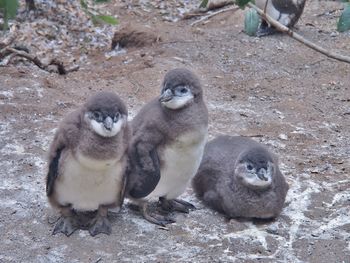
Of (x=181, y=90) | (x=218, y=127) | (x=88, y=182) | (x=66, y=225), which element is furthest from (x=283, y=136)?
(x=88, y=182)

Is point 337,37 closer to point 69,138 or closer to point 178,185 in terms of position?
point 178,185

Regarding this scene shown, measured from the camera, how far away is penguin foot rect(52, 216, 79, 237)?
4408 mm

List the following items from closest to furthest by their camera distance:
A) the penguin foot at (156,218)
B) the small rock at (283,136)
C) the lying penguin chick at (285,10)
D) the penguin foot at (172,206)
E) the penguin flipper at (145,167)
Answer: the penguin flipper at (145,167)
the penguin foot at (156,218)
the penguin foot at (172,206)
the small rock at (283,136)
the lying penguin chick at (285,10)

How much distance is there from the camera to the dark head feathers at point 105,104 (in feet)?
13.1

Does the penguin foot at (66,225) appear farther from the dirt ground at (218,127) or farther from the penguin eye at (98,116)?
the penguin eye at (98,116)

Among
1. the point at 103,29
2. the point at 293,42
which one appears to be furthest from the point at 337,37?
the point at 103,29

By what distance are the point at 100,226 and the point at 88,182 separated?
1.37ft

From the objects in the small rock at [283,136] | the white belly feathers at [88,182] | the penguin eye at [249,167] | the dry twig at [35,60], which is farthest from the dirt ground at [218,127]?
the penguin eye at [249,167]

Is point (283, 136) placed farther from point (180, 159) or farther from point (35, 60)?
point (35, 60)

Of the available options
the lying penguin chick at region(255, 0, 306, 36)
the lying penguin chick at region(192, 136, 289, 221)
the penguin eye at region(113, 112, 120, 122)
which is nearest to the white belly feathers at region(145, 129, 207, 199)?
the lying penguin chick at region(192, 136, 289, 221)

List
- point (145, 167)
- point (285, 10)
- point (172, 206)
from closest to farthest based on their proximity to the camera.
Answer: point (145, 167)
point (172, 206)
point (285, 10)

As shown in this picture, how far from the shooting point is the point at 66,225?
175 inches

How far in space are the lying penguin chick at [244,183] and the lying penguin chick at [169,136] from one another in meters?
0.38

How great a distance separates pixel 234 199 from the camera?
187 inches
